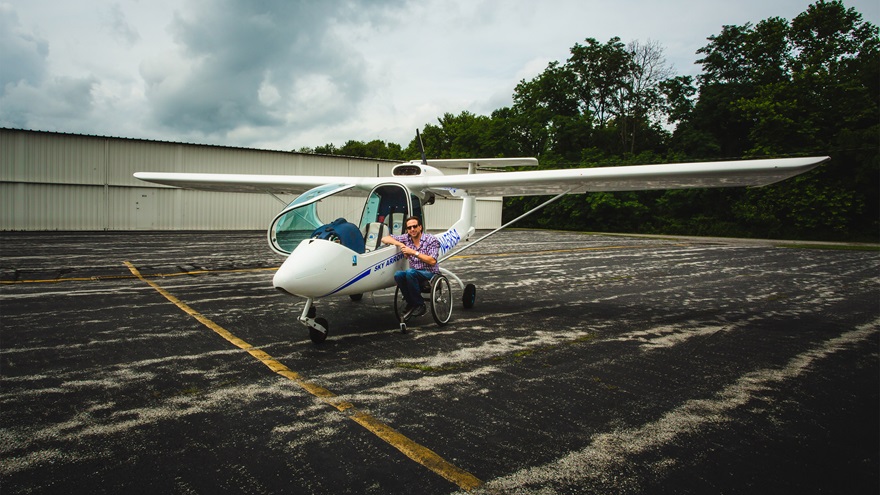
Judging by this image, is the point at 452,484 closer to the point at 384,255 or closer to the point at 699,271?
the point at 384,255

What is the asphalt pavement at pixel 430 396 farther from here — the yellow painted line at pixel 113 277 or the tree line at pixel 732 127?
the tree line at pixel 732 127

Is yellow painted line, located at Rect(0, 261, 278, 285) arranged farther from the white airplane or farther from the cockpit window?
the cockpit window

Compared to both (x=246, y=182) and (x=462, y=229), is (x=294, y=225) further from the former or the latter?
(x=462, y=229)

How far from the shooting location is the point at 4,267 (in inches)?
426

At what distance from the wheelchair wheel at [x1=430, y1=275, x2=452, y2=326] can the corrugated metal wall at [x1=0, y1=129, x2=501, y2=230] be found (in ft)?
67.8

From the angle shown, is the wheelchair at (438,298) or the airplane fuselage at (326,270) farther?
the wheelchair at (438,298)

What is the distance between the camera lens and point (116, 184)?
24.4m

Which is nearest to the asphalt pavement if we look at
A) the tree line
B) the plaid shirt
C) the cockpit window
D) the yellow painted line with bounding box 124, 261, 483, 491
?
the yellow painted line with bounding box 124, 261, 483, 491

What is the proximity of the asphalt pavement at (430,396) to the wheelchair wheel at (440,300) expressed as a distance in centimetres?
21

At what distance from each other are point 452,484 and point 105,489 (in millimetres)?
1857

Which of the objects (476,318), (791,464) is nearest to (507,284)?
(476,318)

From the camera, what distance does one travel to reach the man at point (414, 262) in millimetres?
6164

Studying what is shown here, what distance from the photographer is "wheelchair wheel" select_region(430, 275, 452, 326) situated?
6293mm

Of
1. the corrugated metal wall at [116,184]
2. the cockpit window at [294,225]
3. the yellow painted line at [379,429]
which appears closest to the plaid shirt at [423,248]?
the cockpit window at [294,225]
